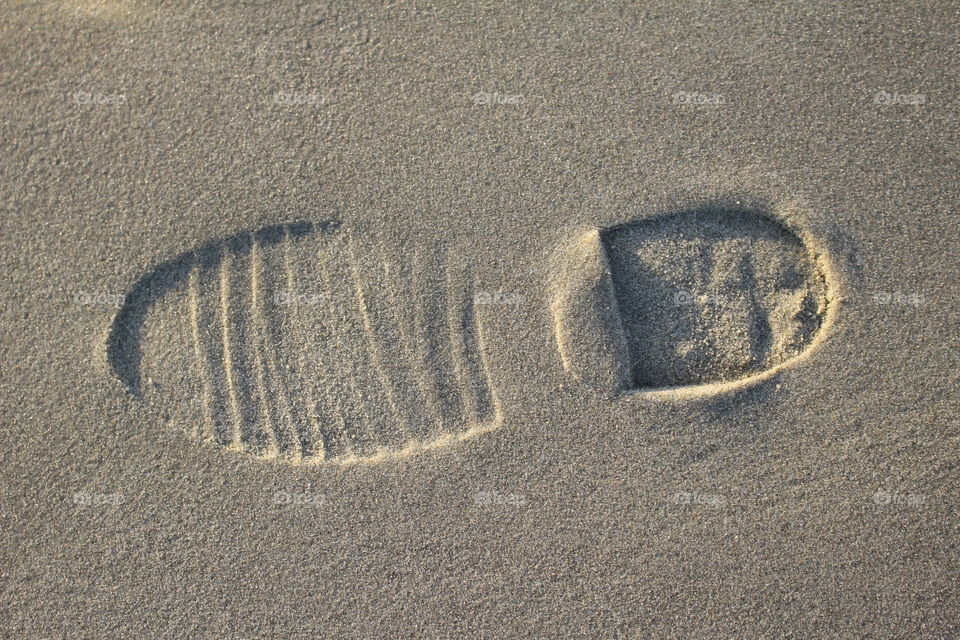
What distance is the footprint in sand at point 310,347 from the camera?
199 centimetres

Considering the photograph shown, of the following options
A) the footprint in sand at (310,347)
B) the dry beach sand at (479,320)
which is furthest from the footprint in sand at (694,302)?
the footprint in sand at (310,347)

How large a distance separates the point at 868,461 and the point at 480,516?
1.27 meters

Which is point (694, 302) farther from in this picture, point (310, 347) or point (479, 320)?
point (310, 347)

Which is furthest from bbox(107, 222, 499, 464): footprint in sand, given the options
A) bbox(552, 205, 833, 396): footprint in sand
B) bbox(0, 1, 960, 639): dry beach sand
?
bbox(552, 205, 833, 396): footprint in sand

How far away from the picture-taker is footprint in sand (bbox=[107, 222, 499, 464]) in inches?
78.4

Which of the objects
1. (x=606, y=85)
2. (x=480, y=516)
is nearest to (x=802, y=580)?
(x=480, y=516)

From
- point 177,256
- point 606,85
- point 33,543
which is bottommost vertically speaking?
point 33,543

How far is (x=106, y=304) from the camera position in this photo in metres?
1.97

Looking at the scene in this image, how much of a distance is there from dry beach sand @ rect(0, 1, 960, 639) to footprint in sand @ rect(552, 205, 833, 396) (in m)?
0.01

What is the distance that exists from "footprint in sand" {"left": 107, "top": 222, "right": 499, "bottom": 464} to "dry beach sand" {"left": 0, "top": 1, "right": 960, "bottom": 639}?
11 mm

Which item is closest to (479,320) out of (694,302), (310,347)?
(310,347)

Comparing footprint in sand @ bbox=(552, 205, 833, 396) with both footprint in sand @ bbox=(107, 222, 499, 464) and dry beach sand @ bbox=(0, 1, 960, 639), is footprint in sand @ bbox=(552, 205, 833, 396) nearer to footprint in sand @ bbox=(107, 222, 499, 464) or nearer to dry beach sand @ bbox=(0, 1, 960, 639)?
dry beach sand @ bbox=(0, 1, 960, 639)

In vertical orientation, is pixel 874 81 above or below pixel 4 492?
above

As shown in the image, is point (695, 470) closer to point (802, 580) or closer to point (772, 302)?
point (802, 580)
